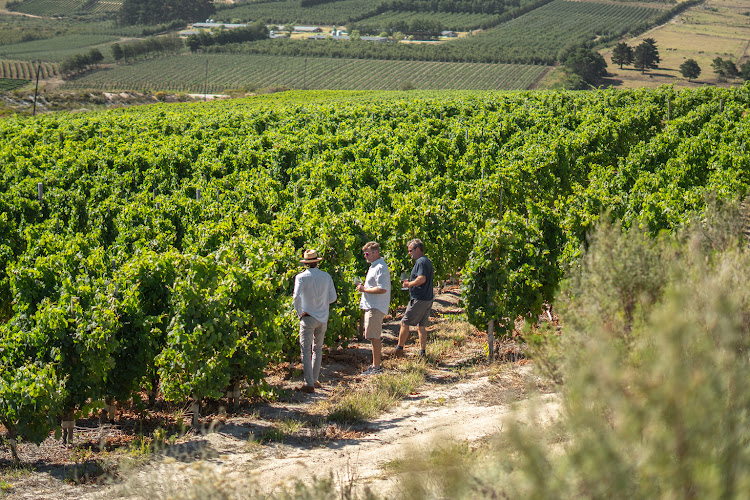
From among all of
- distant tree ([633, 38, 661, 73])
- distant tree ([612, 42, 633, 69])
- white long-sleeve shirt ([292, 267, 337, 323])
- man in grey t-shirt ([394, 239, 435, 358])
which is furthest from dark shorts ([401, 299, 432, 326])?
distant tree ([633, 38, 661, 73])

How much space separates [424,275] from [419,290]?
0.83 ft

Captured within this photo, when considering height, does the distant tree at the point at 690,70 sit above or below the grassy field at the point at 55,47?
below

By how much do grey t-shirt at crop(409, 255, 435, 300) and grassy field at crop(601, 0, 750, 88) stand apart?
276 feet

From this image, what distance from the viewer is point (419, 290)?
384 inches

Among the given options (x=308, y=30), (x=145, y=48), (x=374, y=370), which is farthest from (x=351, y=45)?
(x=374, y=370)

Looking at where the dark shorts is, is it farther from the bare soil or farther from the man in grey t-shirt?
the bare soil

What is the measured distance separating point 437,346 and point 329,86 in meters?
88.7

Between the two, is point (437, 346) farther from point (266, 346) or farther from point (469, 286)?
point (266, 346)

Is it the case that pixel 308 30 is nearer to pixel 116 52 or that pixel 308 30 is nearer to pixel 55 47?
pixel 116 52

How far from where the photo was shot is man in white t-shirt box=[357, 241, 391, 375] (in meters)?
9.23

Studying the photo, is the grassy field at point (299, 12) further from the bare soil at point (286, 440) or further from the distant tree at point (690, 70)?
the bare soil at point (286, 440)

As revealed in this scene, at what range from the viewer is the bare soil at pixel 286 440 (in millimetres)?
6160

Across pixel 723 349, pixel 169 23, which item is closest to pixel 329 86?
pixel 169 23

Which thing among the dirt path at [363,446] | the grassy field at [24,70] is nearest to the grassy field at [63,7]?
the grassy field at [24,70]
